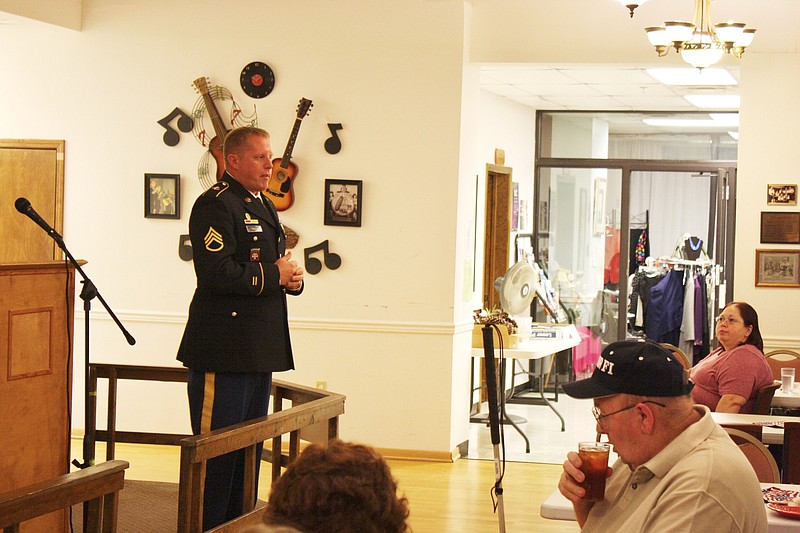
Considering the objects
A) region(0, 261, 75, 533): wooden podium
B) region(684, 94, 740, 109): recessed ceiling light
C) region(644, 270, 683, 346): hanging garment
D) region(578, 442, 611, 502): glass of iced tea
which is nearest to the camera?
region(578, 442, 611, 502): glass of iced tea

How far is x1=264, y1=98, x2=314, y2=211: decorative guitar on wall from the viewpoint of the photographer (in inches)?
276

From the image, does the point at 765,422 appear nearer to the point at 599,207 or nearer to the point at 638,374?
the point at 638,374

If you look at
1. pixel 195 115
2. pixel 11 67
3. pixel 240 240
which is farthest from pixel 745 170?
pixel 11 67

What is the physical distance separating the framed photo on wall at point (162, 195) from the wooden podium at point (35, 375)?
→ 11.9ft

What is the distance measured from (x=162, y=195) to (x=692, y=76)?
14.3 ft

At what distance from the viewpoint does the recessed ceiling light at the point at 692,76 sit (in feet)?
26.8

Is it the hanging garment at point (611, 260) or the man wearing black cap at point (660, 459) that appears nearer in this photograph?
the man wearing black cap at point (660, 459)

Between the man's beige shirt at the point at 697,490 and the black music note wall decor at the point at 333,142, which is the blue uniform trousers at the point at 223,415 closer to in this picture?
the man's beige shirt at the point at 697,490

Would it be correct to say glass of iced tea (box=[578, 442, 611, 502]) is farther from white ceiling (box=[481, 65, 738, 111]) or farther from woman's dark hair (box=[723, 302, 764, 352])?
white ceiling (box=[481, 65, 738, 111])

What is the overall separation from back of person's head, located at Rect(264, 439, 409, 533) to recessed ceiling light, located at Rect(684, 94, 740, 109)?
8.45 m

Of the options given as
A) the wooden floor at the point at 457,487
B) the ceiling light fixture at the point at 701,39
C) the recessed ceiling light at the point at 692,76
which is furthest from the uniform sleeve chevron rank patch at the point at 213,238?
the recessed ceiling light at the point at 692,76

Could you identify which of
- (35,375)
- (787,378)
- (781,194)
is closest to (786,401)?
(787,378)

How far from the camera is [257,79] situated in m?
7.10

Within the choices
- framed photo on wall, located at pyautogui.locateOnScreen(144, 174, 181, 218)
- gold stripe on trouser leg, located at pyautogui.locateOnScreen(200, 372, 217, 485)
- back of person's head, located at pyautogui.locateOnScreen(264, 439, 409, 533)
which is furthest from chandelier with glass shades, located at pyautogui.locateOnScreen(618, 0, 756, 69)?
back of person's head, located at pyautogui.locateOnScreen(264, 439, 409, 533)
